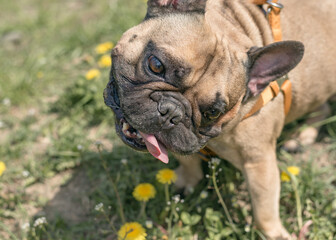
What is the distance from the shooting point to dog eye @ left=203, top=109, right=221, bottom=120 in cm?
261

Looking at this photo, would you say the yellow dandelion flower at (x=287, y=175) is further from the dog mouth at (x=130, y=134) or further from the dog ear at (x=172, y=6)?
the dog ear at (x=172, y=6)

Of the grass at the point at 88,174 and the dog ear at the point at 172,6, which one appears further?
the grass at the point at 88,174

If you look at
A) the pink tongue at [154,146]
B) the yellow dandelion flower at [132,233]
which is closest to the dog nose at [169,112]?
the pink tongue at [154,146]

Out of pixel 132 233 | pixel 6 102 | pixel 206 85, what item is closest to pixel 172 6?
pixel 206 85

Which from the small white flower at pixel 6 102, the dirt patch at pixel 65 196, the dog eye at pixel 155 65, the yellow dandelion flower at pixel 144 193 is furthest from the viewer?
the small white flower at pixel 6 102

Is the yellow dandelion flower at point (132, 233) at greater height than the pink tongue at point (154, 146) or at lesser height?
lesser

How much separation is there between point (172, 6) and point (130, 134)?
0.98m

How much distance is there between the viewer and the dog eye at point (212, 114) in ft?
8.56

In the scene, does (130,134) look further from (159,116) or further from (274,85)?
(274,85)

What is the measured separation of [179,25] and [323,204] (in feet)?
6.91

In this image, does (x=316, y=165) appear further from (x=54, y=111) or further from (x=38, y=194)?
(x=54, y=111)

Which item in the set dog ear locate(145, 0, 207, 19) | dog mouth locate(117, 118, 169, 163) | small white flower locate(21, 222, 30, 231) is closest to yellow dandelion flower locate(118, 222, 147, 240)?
dog mouth locate(117, 118, 169, 163)

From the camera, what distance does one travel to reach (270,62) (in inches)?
108

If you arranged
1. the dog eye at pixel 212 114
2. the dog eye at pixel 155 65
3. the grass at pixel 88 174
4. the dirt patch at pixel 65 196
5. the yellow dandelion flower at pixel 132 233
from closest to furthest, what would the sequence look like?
the dog eye at pixel 155 65
the dog eye at pixel 212 114
the yellow dandelion flower at pixel 132 233
the grass at pixel 88 174
the dirt patch at pixel 65 196
